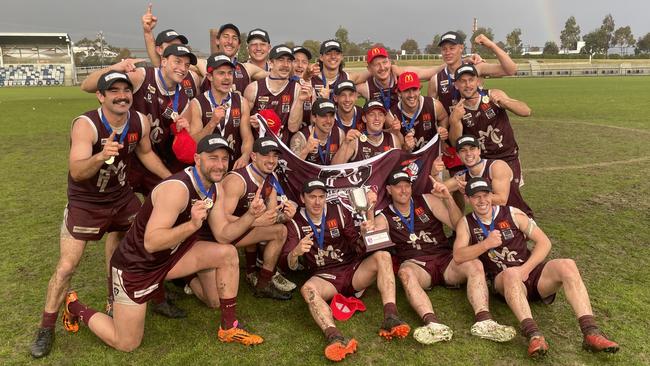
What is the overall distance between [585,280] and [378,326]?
3004mm

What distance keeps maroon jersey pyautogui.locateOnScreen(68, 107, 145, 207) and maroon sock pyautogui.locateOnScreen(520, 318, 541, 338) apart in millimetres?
4812

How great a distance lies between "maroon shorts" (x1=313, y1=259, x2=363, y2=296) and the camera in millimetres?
5676

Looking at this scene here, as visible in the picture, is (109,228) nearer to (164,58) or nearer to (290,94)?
(164,58)

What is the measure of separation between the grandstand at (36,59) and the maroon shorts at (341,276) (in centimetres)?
7660

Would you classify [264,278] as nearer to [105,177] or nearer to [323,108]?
[105,177]

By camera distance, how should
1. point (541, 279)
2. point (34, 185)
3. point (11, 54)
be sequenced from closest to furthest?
1. point (541, 279)
2. point (34, 185)
3. point (11, 54)

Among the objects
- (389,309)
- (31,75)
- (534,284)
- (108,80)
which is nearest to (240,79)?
(108,80)

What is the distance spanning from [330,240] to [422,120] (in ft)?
8.98

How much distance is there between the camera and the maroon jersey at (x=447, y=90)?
24.6ft

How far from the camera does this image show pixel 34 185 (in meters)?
11.3

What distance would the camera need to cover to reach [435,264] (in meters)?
5.96

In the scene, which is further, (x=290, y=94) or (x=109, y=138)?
(x=290, y=94)

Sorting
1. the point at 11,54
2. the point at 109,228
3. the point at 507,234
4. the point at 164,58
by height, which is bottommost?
the point at 507,234

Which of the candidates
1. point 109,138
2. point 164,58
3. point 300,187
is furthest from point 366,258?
point 164,58
